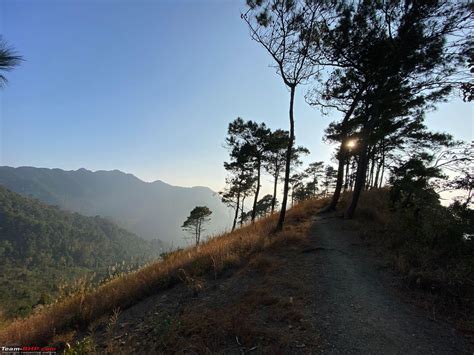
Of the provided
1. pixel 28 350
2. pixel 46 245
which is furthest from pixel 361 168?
pixel 46 245

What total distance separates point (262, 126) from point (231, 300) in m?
A: 18.0

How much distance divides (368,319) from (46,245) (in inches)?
7010

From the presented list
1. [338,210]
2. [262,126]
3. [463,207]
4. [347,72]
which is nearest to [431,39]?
[347,72]

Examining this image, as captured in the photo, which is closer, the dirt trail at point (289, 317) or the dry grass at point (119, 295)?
the dirt trail at point (289, 317)

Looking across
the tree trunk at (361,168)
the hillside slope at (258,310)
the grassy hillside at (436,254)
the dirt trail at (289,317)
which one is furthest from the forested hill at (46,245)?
the grassy hillside at (436,254)

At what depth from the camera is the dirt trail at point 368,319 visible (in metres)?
2.91

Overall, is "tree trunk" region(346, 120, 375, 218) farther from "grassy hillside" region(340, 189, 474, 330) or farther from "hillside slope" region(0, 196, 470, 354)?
"hillside slope" region(0, 196, 470, 354)

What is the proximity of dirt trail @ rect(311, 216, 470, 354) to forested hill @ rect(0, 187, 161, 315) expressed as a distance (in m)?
105

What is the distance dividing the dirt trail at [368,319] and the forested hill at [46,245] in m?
105

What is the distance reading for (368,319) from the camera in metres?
3.44

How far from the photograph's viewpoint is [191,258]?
6.62 metres

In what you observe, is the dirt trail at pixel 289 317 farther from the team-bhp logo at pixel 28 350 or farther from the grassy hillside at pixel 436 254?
the team-bhp logo at pixel 28 350

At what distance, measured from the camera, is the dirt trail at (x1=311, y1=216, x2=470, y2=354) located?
291 cm

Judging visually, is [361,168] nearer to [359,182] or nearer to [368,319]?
[359,182]
